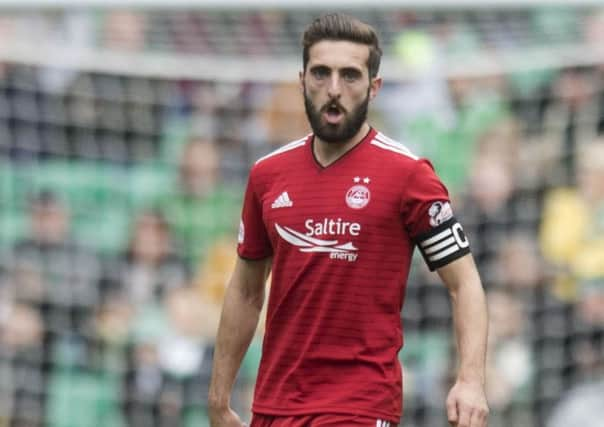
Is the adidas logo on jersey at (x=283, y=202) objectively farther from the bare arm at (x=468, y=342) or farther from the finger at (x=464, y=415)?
the finger at (x=464, y=415)

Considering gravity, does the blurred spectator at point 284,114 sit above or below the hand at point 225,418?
above


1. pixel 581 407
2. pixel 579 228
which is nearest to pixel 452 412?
pixel 581 407

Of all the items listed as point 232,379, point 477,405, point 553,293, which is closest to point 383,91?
point 553,293

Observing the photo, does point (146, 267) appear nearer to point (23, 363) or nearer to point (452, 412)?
point (23, 363)

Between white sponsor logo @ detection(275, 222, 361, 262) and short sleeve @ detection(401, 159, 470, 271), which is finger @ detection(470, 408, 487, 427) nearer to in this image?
short sleeve @ detection(401, 159, 470, 271)

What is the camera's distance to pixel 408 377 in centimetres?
958

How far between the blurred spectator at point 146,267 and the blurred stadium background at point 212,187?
0.01 m

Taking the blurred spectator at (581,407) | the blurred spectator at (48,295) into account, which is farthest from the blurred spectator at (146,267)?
the blurred spectator at (581,407)

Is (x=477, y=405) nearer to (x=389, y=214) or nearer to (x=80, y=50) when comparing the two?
(x=389, y=214)

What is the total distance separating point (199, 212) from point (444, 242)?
4983 mm

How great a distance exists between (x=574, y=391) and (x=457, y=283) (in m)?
4.11

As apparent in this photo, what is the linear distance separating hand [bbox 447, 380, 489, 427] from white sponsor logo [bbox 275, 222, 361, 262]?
1.77ft

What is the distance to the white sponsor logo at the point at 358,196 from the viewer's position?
531 centimetres

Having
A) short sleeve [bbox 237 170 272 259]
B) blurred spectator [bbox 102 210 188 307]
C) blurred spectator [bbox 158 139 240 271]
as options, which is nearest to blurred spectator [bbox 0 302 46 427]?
blurred spectator [bbox 102 210 188 307]
